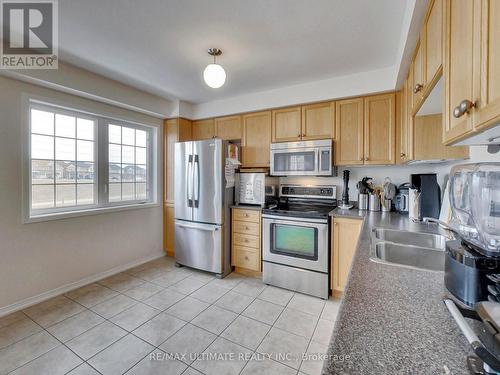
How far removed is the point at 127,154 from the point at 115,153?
0.55ft

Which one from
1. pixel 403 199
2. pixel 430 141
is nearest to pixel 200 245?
pixel 403 199

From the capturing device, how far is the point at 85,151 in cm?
280

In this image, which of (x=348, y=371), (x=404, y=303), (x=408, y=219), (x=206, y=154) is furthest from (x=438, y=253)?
(x=206, y=154)

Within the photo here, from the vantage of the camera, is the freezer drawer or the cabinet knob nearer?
the cabinet knob

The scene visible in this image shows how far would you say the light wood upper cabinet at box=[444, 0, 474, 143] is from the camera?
663 mm

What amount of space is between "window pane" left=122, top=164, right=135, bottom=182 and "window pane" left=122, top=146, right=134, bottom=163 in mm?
71

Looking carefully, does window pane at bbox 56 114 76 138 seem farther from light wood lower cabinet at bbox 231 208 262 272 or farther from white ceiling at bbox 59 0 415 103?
light wood lower cabinet at bbox 231 208 262 272

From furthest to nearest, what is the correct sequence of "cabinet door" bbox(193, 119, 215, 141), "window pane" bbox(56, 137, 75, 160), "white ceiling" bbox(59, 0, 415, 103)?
1. "cabinet door" bbox(193, 119, 215, 141)
2. "window pane" bbox(56, 137, 75, 160)
3. "white ceiling" bbox(59, 0, 415, 103)

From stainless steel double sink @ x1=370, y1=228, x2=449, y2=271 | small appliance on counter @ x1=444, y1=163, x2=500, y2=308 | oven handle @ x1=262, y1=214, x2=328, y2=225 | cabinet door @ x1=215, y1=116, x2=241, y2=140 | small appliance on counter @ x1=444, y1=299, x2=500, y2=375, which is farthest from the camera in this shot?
cabinet door @ x1=215, y1=116, x2=241, y2=140

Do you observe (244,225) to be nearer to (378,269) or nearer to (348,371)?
(378,269)

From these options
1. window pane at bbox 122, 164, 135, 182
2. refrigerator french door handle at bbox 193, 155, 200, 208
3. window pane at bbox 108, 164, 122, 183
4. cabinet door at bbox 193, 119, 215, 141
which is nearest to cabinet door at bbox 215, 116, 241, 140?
cabinet door at bbox 193, 119, 215, 141

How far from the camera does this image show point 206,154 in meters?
3.01

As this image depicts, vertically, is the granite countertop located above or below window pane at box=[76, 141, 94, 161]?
below

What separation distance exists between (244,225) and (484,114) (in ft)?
8.61
